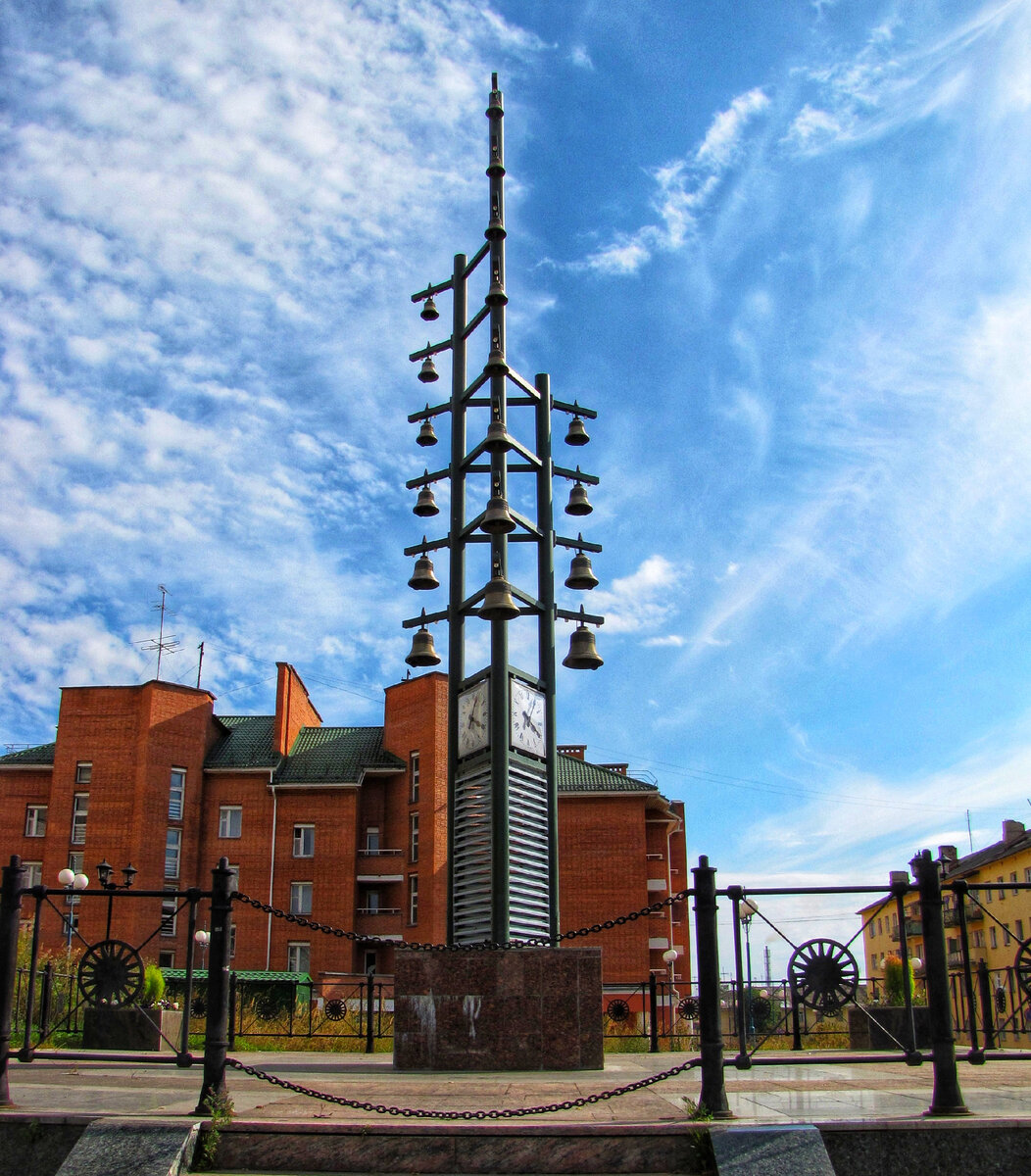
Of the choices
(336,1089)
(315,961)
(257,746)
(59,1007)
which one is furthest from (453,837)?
(257,746)

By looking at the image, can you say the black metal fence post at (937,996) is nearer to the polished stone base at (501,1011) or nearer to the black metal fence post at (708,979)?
the black metal fence post at (708,979)

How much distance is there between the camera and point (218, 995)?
6938 millimetres

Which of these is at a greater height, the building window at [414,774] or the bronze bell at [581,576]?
the building window at [414,774]

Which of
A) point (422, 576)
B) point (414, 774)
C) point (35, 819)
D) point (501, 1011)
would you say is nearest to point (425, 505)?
point (422, 576)

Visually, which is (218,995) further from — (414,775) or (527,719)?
(414,775)

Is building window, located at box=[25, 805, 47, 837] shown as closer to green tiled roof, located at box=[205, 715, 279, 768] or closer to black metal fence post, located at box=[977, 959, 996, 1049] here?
green tiled roof, located at box=[205, 715, 279, 768]

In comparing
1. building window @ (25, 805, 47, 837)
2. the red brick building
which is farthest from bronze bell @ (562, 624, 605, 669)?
building window @ (25, 805, 47, 837)

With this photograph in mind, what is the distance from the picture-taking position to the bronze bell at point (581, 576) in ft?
42.7

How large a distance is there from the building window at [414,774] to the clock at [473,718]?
117ft

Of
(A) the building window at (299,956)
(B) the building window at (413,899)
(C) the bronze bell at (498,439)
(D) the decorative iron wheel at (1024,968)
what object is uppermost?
(C) the bronze bell at (498,439)

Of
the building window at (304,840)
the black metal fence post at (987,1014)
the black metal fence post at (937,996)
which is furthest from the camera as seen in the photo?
the building window at (304,840)

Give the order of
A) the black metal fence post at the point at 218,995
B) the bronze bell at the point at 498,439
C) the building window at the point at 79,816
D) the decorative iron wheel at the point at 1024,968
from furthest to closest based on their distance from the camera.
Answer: the building window at the point at 79,816
the bronze bell at the point at 498,439
the decorative iron wheel at the point at 1024,968
the black metal fence post at the point at 218,995

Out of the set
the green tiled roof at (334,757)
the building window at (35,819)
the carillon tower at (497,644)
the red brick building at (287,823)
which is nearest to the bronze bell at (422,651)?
the carillon tower at (497,644)

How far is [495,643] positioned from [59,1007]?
47.7ft
